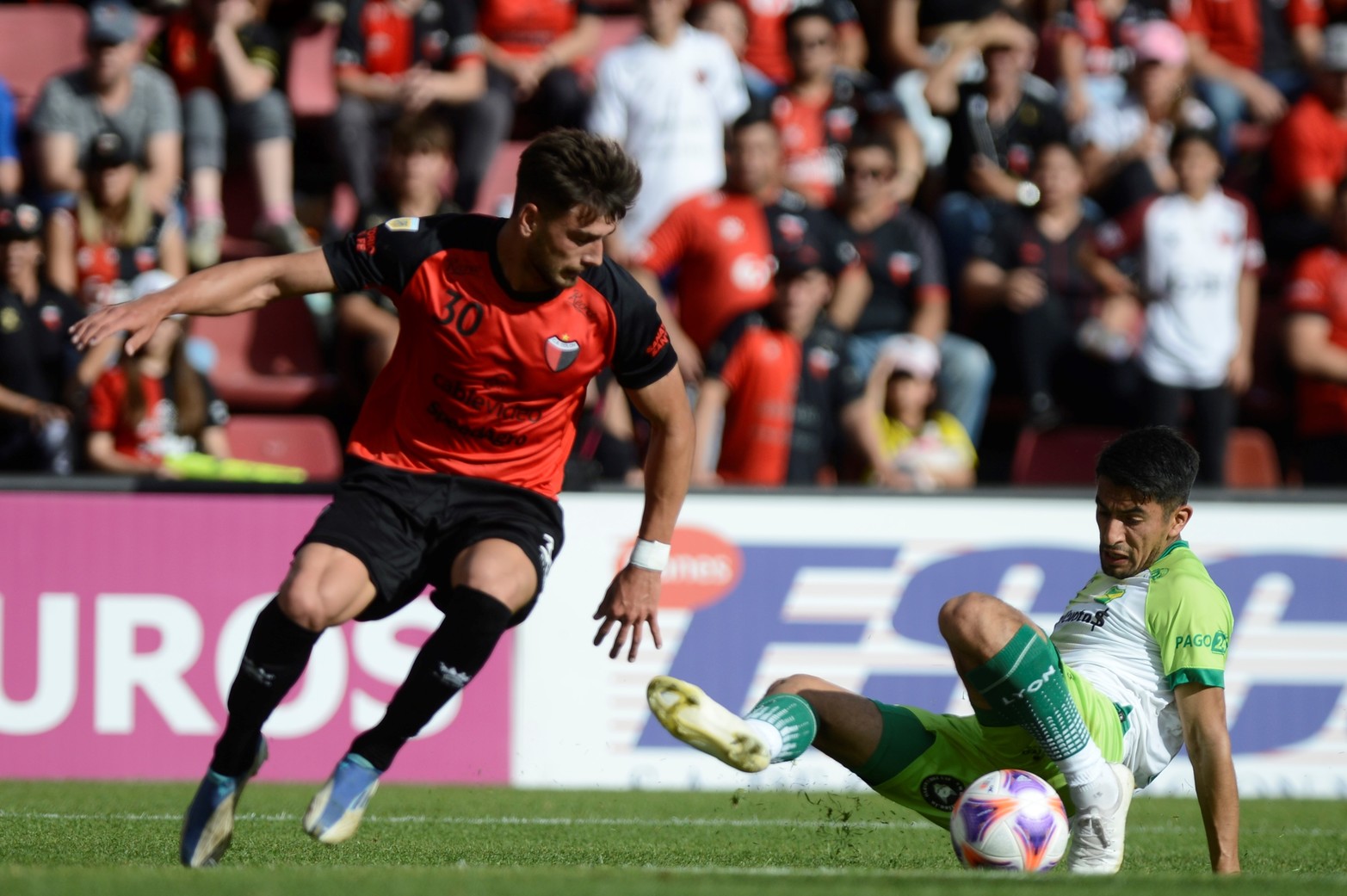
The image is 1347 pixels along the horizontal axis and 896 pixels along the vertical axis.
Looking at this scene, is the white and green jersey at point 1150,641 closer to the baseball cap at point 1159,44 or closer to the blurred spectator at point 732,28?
the blurred spectator at point 732,28

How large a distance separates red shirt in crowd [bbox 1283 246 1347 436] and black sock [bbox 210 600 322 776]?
738cm

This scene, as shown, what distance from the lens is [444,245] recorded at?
5.35 m

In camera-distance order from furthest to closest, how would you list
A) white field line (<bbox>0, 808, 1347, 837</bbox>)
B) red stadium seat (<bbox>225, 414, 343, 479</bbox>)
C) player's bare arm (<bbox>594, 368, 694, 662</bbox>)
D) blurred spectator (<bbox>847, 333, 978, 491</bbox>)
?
red stadium seat (<bbox>225, 414, 343, 479</bbox>) < blurred spectator (<bbox>847, 333, 978, 491</bbox>) < white field line (<bbox>0, 808, 1347, 837</bbox>) < player's bare arm (<bbox>594, 368, 694, 662</bbox>)

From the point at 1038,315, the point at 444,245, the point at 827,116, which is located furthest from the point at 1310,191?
the point at 444,245

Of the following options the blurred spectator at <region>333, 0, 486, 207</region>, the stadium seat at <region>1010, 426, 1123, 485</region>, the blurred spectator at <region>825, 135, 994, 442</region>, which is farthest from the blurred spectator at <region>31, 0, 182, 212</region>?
the stadium seat at <region>1010, 426, 1123, 485</region>

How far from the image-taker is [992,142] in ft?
36.6

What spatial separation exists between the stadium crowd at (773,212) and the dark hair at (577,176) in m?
3.73

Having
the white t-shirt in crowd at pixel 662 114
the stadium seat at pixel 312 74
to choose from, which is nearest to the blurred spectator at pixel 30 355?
the stadium seat at pixel 312 74

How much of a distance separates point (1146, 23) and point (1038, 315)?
8.38 ft

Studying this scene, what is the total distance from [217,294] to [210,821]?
1500 mm

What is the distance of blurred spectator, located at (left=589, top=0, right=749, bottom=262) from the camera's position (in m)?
10.7

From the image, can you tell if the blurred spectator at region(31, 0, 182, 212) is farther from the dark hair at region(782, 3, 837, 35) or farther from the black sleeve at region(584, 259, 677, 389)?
the black sleeve at region(584, 259, 677, 389)

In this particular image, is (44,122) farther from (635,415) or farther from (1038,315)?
(1038,315)

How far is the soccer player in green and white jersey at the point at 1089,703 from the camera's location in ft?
15.6
